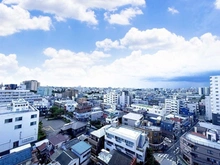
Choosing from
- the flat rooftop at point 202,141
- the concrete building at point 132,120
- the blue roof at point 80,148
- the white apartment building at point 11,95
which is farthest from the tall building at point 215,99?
the white apartment building at point 11,95

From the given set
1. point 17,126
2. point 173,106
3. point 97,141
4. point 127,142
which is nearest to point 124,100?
point 173,106

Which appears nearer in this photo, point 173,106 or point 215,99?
point 215,99

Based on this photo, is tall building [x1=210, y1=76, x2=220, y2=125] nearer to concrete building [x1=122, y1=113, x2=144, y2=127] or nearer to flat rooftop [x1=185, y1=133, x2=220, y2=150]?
flat rooftop [x1=185, y1=133, x2=220, y2=150]

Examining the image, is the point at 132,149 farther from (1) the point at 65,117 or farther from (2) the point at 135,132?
(1) the point at 65,117

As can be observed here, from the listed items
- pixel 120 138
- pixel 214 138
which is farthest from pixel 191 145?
pixel 120 138

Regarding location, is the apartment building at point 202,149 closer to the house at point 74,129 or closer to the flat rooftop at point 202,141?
the flat rooftop at point 202,141

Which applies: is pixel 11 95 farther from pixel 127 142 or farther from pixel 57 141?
pixel 127 142
